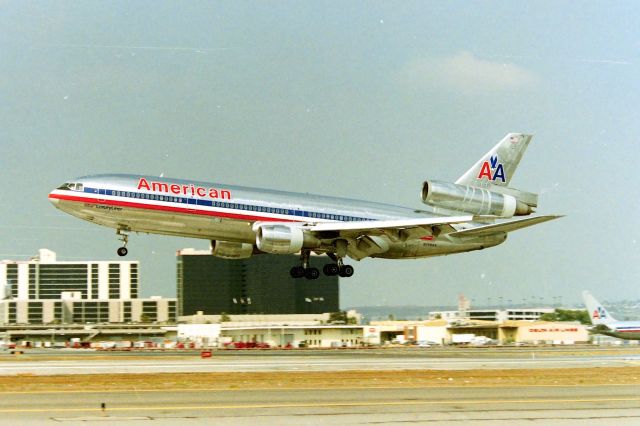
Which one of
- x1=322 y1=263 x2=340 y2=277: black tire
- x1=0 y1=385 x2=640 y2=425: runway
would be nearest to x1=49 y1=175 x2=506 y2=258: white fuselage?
x1=322 y1=263 x2=340 y2=277: black tire

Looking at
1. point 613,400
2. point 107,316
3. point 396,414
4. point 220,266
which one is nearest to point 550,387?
point 613,400

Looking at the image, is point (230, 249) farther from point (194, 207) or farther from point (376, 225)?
point (376, 225)

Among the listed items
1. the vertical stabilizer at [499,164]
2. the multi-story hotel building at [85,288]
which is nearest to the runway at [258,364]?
the vertical stabilizer at [499,164]

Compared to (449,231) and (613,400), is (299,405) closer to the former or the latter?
(613,400)

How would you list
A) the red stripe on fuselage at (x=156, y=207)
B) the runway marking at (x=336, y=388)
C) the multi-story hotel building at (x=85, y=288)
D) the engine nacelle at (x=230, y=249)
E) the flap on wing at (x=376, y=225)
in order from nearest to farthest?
the runway marking at (x=336, y=388) → the red stripe on fuselage at (x=156, y=207) → the flap on wing at (x=376, y=225) → the engine nacelle at (x=230, y=249) → the multi-story hotel building at (x=85, y=288)

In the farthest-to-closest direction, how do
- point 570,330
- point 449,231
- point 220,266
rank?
point 220,266
point 570,330
point 449,231

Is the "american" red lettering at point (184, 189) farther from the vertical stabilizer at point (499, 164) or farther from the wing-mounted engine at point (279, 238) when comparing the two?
the vertical stabilizer at point (499, 164)

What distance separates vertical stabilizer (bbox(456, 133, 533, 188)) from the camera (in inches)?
2295

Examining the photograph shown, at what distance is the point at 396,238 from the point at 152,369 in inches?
Answer: 736

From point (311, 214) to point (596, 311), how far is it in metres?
43.5

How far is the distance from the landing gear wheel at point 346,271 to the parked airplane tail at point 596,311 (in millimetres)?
37562

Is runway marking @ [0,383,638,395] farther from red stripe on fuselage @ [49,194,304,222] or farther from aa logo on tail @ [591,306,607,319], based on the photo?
aa logo on tail @ [591,306,607,319]

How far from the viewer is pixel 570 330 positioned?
99.6 m

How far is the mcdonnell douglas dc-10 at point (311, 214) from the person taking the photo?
4619cm
